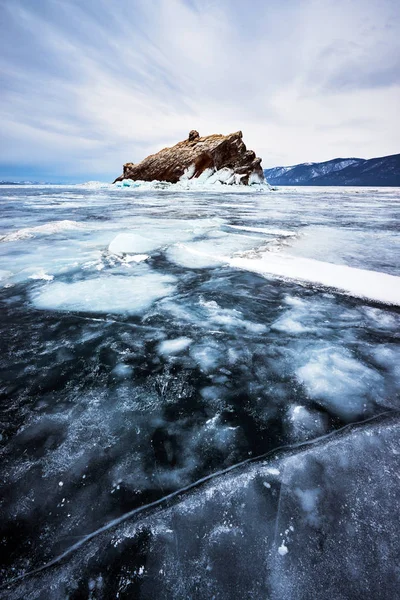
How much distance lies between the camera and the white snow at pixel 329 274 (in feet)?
7.72

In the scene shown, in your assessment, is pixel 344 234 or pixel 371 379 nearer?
pixel 371 379

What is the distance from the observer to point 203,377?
1390 mm

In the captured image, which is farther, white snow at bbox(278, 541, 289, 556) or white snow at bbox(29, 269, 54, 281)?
white snow at bbox(29, 269, 54, 281)

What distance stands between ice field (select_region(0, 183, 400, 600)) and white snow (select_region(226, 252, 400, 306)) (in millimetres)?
57

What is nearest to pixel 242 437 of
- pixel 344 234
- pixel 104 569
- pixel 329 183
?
pixel 104 569

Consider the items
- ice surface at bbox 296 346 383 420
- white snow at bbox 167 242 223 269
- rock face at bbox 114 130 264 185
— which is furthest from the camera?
rock face at bbox 114 130 264 185

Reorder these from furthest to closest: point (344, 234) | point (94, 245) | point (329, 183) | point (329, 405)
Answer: point (329, 183) → point (344, 234) → point (94, 245) → point (329, 405)

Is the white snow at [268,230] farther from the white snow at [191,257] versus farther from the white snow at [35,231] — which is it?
the white snow at [35,231]

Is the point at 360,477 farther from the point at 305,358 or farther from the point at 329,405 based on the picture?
the point at 305,358

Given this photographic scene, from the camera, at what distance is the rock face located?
122 ft

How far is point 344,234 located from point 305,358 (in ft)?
14.4

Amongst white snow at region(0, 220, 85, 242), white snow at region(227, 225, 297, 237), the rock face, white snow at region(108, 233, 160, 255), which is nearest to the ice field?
white snow at region(108, 233, 160, 255)

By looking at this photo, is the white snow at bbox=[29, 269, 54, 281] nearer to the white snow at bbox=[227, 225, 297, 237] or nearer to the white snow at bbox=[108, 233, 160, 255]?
the white snow at bbox=[108, 233, 160, 255]

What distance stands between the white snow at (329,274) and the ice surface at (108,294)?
1101 mm
